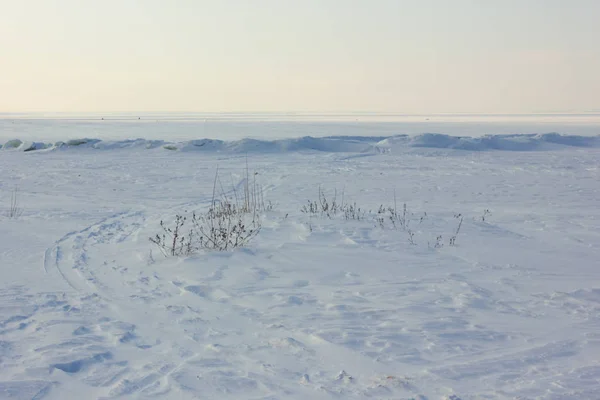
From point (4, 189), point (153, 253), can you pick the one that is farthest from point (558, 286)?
point (4, 189)

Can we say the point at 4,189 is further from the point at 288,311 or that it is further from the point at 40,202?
the point at 288,311

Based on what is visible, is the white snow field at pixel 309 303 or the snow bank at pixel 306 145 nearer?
the white snow field at pixel 309 303

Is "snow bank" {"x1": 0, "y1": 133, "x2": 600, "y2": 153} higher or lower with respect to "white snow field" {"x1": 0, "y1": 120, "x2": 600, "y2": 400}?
higher

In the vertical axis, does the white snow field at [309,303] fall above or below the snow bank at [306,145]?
below

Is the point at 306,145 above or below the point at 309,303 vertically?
above

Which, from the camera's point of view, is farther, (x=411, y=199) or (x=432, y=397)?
(x=411, y=199)

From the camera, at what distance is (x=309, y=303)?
5141 millimetres

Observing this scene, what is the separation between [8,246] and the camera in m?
7.39

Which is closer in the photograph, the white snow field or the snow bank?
the white snow field

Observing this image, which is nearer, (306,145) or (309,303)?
(309,303)

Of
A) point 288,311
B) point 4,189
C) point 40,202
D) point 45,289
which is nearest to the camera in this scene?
point 288,311

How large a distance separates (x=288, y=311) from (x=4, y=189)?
10.5 metres

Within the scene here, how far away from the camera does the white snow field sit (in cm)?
361

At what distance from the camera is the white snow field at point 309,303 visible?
361cm
